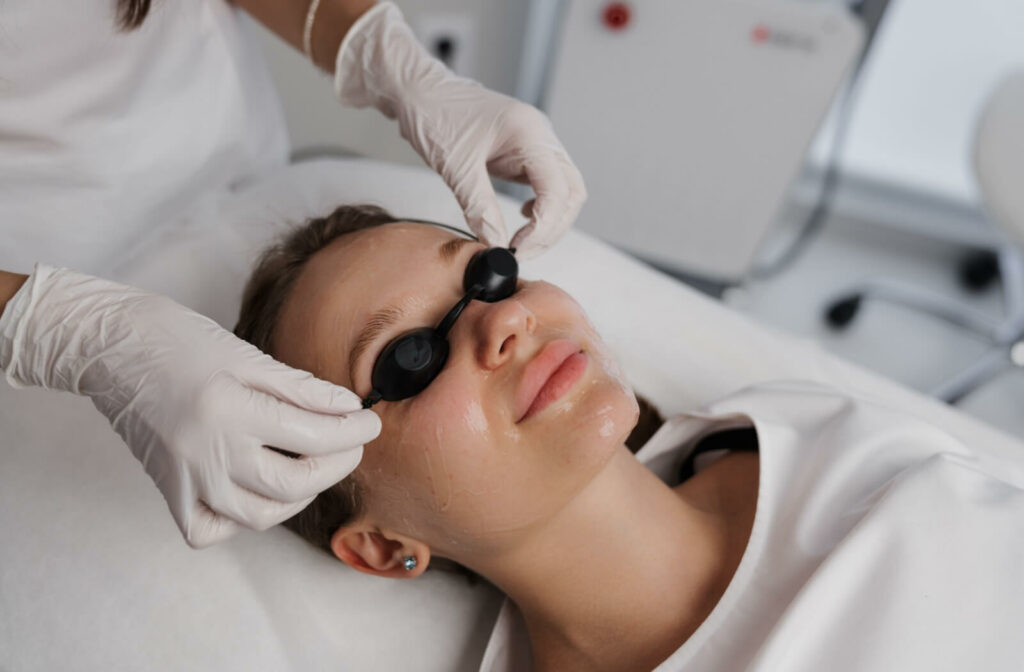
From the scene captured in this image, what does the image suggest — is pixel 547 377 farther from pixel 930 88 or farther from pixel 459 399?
pixel 930 88

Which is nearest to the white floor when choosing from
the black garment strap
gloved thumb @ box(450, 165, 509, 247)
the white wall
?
the white wall

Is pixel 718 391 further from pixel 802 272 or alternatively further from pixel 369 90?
pixel 802 272

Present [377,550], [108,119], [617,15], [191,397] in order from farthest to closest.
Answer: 1. [617,15]
2. [108,119]
3. [377,550]
4. [191,397]

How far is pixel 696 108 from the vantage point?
193cm

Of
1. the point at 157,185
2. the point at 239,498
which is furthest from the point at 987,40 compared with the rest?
the point at 239,498

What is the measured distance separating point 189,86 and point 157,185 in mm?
177

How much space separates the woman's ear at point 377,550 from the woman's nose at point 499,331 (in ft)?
0.97

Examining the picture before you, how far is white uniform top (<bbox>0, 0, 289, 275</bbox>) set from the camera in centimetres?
105

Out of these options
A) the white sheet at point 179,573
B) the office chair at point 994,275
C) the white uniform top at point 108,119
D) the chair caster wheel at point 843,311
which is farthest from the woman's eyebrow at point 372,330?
the chair caster wheel at point 843,311

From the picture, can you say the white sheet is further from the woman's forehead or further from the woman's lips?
the woman's lips

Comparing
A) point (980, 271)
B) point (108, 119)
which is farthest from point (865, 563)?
point (980, 271)

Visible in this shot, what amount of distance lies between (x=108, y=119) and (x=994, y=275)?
2.84 metres

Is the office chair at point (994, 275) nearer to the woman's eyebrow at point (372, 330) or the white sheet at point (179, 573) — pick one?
the white sheet at point (179, 573)

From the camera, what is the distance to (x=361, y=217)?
1137 mm
